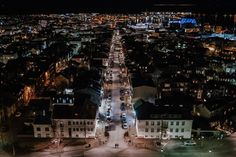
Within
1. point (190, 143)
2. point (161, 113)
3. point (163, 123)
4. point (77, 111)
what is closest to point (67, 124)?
point (77, 111)

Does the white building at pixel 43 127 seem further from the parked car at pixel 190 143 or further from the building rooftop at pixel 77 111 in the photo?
the parked car at pixel 190 143

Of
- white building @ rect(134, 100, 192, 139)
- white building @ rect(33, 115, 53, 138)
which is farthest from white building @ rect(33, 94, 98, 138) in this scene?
white building @ rect(134, 100, 192, 139)

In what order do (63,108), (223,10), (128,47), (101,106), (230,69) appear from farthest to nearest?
(223,10) < (128,47) < (230,69) < (101,106) < (63,108)

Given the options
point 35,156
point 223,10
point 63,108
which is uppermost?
point 223,10

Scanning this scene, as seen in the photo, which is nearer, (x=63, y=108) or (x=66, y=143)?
(x=66, y=143)

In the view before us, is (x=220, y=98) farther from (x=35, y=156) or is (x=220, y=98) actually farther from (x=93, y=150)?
(x=35, y=156)

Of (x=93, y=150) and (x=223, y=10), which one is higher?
(x=223, y=10)

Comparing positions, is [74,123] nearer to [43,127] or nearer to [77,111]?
[77,111]

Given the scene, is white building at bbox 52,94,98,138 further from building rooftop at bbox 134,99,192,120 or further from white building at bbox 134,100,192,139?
building rooftop at bbox 134,99,192,120

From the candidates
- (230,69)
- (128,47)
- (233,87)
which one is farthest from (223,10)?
(233,87)
